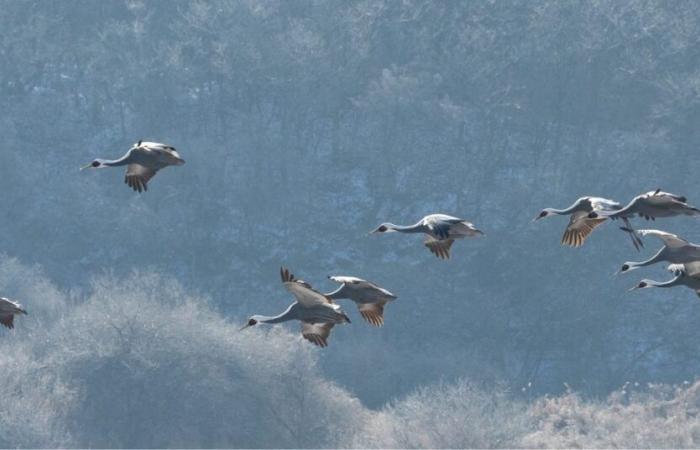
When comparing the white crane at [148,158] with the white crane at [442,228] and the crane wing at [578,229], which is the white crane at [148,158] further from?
the crane wing at [578,229]

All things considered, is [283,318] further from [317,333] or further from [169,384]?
[169,384]

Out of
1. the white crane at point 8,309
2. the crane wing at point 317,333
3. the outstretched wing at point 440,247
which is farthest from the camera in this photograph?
the outstretched wing at point 440,247

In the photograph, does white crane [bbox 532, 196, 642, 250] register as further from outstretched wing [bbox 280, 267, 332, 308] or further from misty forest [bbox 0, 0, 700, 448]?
misty forest [bbox 0, 0, 700, 448]

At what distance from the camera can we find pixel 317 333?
20.6 metres

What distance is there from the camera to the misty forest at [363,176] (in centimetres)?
6494

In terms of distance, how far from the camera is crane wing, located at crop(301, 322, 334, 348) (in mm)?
20516

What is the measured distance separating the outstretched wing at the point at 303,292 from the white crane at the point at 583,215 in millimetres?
2943

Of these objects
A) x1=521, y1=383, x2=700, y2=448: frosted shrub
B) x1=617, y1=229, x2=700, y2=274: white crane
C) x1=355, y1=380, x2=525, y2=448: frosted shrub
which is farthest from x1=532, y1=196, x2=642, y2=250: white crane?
x1=355, y1=380, x2=525, y2=448: frosted shrub

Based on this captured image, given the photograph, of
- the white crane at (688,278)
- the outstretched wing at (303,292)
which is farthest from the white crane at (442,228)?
the white crane at (688,278)

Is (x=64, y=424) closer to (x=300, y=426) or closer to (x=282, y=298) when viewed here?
(x=300, y=426)

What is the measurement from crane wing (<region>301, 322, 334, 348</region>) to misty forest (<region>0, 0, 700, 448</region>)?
38.3 metres

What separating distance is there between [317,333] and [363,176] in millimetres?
52114

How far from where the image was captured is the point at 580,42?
70.1 meters

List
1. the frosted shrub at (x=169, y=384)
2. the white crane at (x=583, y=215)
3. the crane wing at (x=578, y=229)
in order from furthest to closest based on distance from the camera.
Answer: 1. the frosted shrub at (x=169, y=384)
2. the crane wing at (x=578, y=229)
3. the white crane at (x=583, y=215)
